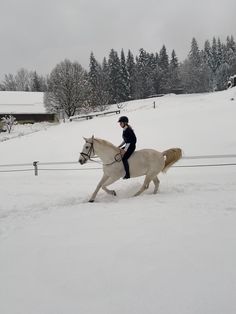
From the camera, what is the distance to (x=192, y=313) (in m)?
3.39

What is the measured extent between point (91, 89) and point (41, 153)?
34275 mm

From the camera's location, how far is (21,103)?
190 ft

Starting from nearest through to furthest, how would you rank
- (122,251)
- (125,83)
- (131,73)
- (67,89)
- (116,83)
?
(122,251) < (67,89) < (116,83) < (125,83) < (131,73)

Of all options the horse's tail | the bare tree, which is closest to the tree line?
the bare tree

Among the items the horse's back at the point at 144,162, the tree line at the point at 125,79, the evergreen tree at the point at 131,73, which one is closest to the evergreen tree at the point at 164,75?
the tree line at the point at 125,79

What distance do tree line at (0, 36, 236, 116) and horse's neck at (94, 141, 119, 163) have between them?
38.4 meters

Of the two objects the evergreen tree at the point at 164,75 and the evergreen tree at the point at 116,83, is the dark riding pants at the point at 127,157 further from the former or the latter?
the evergreen tree at the point at 164,75

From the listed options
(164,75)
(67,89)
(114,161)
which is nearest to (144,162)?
(114,161)

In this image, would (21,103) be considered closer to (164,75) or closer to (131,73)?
(131,73)

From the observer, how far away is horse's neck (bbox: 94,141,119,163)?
28.7 feet

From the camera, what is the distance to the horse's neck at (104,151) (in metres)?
8.74

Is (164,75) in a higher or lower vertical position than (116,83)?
higher

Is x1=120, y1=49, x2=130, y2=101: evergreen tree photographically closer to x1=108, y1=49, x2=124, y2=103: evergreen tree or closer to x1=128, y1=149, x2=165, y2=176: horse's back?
x1=108, y1=49, x2=124, y2=103: evergreen tree

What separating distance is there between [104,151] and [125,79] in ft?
225
